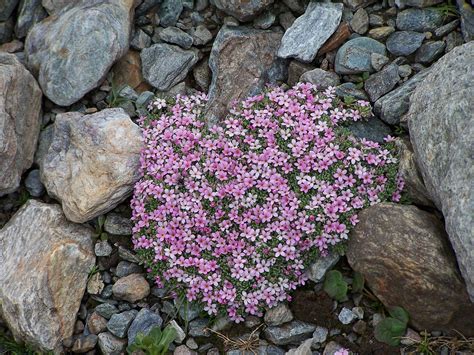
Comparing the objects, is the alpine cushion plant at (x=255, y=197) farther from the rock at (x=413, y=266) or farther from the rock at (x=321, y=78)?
the rock at (x=413, y=266)

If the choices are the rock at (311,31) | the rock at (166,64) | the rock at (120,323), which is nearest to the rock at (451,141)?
the rock at (311,31)

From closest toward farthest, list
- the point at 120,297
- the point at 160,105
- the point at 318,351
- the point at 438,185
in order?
the point at 438,185, the point at 318,351, the point at 120,297, the point at 160,105

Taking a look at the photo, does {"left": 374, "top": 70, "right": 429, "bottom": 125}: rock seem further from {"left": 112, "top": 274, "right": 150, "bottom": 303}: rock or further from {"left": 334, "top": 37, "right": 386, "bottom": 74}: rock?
{"left": 112, "top": 274, "right": 150, "bottom": 303}: rock

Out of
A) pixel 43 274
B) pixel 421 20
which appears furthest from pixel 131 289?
pixel 421 20

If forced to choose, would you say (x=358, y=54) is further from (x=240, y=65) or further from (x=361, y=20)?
(x=240, y=65)

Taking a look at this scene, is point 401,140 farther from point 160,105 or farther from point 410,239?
point 160,105

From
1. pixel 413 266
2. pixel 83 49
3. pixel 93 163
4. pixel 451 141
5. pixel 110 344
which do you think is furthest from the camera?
pixel 83 49

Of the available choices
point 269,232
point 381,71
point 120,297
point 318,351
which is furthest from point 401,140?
point 120,297
